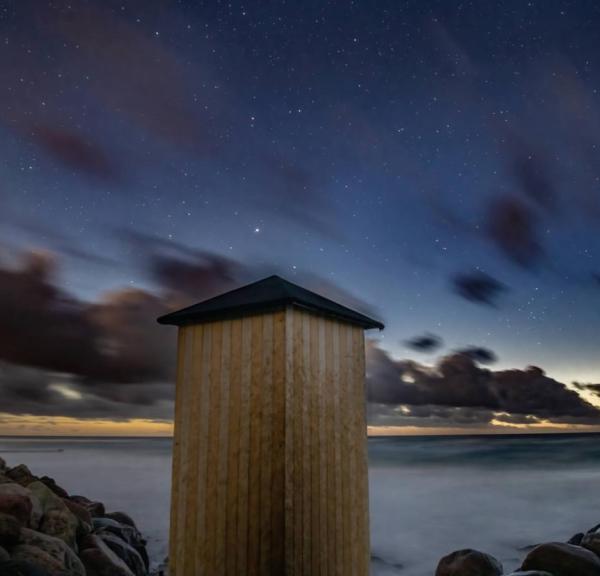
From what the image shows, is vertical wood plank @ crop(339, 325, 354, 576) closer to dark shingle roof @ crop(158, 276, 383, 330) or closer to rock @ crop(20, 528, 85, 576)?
dark shingle roof @ crop(158, 276, 383, 330)

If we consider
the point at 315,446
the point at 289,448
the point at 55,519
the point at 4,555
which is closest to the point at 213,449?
the point at 289,448

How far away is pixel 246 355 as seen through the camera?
6211mm

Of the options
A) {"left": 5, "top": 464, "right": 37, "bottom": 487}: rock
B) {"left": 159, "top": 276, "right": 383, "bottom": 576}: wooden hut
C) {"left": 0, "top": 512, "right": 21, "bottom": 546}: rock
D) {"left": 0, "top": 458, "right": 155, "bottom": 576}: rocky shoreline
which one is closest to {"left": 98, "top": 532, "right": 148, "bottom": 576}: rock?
{"left": 0, "top": 458, "right": 155, "bottom": 576}: rocky shoreline

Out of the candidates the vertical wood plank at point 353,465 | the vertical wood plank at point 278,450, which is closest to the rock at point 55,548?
the vertical wood plank at point 278,450

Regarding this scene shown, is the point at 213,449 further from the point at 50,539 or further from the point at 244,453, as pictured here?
the point at 50,539

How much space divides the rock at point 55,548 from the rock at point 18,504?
299mm

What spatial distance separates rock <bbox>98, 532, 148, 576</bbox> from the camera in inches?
388

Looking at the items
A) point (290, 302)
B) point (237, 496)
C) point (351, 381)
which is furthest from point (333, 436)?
point (290, 302)

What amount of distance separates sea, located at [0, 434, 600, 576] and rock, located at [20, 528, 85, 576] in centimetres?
749

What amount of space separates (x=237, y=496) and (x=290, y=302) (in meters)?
2.24

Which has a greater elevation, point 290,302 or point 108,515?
point 290,302

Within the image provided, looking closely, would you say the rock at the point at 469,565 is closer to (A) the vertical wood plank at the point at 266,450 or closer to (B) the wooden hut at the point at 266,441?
(B) the wooden hut at the point at 266,441

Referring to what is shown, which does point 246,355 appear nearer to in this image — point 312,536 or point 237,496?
point 237,496

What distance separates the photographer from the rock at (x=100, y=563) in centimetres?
847
